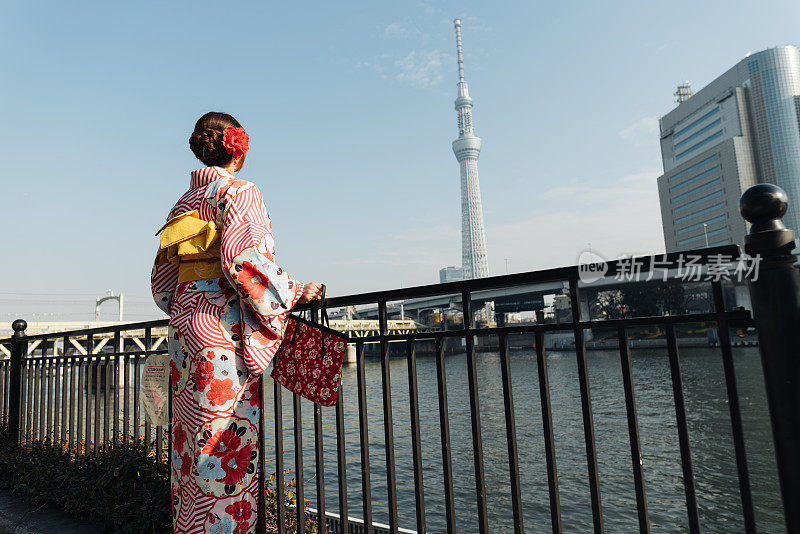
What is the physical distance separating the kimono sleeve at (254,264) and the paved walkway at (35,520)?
167cm

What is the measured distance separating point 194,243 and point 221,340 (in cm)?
34

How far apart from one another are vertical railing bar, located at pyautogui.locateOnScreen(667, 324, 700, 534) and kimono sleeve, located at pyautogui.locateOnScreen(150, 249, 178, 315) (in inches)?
64.1

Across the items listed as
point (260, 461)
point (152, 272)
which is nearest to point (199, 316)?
point (152, 272)

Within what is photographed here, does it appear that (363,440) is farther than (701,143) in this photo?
No

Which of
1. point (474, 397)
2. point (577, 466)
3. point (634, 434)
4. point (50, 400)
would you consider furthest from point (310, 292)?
point (577, 466)

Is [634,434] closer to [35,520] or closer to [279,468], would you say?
[279,468]

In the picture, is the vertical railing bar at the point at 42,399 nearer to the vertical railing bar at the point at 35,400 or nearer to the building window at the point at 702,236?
the vertical railing bar at the point at 35,400

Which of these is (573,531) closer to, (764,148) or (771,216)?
(771,216)

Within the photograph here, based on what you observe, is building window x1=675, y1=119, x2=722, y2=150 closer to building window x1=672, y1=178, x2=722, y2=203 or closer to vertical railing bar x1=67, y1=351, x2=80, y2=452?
building window x1=672, y1=178, x2=722, y2=203

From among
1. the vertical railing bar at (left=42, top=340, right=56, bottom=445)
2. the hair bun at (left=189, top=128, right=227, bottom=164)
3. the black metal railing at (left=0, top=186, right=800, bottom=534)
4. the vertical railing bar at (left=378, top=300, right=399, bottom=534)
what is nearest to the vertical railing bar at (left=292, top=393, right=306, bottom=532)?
the black metal railing at (left=0, top=186, right=800, bottom=534)

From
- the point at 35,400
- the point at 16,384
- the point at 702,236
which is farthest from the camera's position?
the point at 702,236

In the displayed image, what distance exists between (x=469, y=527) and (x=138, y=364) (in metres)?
6.33

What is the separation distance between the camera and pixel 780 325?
42.8 inches

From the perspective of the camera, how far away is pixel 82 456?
3.04 metres
